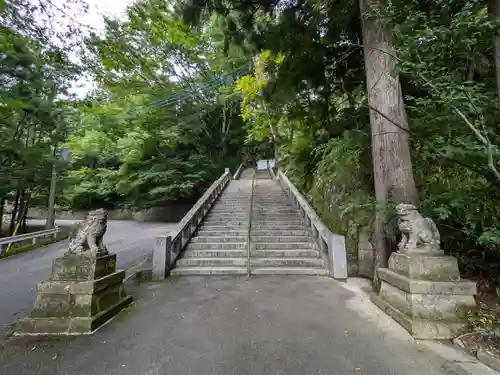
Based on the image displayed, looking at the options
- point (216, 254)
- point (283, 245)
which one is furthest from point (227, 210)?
point (283, 245)

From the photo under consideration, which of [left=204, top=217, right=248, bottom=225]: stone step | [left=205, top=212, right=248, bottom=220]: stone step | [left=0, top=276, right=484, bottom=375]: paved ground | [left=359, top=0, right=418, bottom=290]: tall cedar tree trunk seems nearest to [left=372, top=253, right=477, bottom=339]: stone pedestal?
[left=0, top=276, right=484, bottom=375]: paved ground

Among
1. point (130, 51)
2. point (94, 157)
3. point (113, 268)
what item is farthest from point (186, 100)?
point (113, 268)

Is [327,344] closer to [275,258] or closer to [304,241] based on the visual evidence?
[275,258]

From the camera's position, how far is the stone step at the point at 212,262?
529cm

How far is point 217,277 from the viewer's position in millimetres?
4859

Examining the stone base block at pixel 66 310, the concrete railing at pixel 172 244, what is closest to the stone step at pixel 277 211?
the concrete railing at pixel 172 244

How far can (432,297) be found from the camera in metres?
2.69

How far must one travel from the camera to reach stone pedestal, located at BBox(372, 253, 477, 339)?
261cm

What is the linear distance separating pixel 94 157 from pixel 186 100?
20.4 feet

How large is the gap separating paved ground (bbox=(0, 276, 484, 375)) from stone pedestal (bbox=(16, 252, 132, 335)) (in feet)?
0.57

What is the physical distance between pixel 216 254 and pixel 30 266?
14.1 feet

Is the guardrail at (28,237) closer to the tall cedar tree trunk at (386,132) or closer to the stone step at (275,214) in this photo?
the stone step at (275,214)

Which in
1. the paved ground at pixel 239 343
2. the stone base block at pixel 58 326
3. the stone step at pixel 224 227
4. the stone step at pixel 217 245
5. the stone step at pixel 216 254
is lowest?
the paved ground at pixel 239 343

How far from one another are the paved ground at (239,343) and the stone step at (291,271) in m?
1.10
